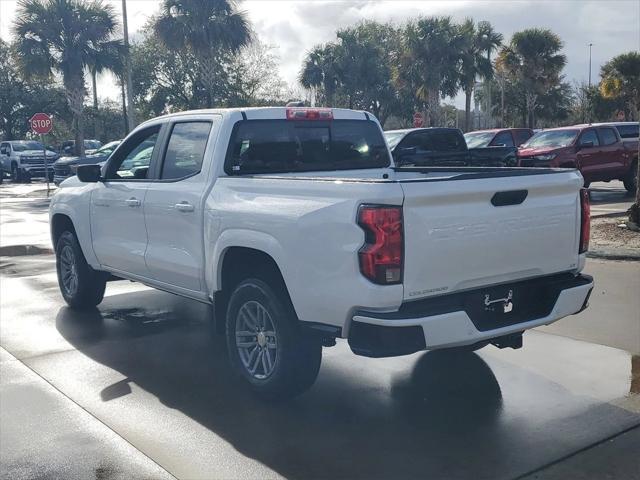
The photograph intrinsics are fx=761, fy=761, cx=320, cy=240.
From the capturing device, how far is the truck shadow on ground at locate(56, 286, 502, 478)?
4.16 m

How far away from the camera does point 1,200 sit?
2448 centimetres

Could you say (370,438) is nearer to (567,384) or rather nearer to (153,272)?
(567,384)

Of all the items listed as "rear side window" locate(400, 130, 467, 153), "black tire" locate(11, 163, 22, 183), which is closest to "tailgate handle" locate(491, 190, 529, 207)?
"rear side window" locate(400, 130, 467, 153)

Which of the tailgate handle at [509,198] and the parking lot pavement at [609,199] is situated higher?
the tailgate handle at [509,198]

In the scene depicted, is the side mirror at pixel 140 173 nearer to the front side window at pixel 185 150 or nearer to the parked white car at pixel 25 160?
the front side window at pixel 185 150

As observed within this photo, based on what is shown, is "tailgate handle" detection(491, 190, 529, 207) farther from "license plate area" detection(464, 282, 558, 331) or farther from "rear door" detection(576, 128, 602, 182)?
"rear door" detection(576, 128, 602, 182)

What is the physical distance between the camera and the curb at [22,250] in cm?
1216

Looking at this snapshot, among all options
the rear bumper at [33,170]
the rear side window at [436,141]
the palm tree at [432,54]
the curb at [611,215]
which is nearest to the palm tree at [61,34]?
the rear bumper at [33,170]

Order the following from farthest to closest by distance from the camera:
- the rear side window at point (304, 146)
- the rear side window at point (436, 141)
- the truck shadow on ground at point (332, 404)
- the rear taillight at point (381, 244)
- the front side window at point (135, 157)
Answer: the rear side window at point (436, 141) → the front side window at point (135, 157) → the rear side window at point (304, 146) → the truck shadow on ground at point (332, 404) → the rear taillight at point (381, 244)

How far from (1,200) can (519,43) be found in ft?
95.7

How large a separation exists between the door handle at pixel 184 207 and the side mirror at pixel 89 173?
1526mm

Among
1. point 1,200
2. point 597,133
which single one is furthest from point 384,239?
point 1,200

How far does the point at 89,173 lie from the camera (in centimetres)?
684

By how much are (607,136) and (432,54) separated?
65.5 feet
